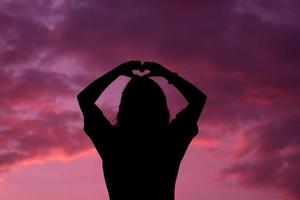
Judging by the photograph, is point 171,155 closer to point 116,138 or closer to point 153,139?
point 153,139

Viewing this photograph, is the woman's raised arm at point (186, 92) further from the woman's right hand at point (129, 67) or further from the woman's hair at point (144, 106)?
the woman's hair at point (144, 106)

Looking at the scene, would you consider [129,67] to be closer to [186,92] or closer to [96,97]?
[96,97]

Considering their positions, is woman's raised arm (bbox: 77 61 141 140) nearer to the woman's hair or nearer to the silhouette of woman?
the silhouette of woman

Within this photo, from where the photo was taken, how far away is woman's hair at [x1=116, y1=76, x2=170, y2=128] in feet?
11.9

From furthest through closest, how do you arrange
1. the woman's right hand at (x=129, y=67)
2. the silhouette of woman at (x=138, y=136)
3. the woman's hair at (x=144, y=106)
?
the woman's right hand at (x=129, y=67) < the woman's hair at (x=144, y=106) < the silhouette of woman at (x=138, y=136)

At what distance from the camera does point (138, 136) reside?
3574 millimetres

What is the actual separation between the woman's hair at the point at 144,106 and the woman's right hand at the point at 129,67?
0.51ft

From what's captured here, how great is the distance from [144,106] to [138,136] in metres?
0.27

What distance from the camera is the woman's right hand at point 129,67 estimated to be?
3.75 meters

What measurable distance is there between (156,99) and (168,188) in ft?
2.56

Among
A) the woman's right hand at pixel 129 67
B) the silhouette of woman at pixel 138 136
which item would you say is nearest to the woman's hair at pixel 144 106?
the silhouette of woman at pixel 138 136

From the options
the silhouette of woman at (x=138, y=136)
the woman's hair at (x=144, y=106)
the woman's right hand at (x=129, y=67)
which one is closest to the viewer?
the silhouette of woman at (x=138, y=136)

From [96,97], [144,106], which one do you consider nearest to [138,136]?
[144,106]

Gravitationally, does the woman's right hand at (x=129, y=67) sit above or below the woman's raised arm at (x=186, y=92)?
above
